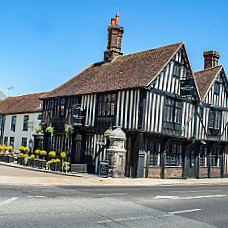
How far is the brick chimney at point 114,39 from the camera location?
2580 cm

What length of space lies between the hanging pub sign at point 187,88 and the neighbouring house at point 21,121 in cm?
1394

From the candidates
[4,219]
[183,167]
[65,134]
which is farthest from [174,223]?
[65,134]

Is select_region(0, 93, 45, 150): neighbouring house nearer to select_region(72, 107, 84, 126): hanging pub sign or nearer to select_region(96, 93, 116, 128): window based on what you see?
select_region(72, 107, 84, 126): hanging pub sign

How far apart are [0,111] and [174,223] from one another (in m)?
33.0

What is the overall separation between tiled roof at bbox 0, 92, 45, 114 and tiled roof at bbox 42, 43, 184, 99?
640 centimetres

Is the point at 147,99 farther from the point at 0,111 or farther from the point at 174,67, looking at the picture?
the point at 0,111

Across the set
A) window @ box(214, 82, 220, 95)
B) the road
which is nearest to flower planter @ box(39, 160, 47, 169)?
the road

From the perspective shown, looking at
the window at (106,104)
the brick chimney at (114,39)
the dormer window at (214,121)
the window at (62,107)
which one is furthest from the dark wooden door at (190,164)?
the window at (62,107)

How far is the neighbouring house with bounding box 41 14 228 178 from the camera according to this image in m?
20.2

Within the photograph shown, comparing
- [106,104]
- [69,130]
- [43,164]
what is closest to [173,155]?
[106,104]

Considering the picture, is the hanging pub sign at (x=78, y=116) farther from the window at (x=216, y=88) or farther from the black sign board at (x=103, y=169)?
the window at (x=216, y=88)

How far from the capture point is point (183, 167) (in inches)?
922

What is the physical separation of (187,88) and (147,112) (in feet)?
12.4

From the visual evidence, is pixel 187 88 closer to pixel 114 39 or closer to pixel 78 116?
pixel 114 39
